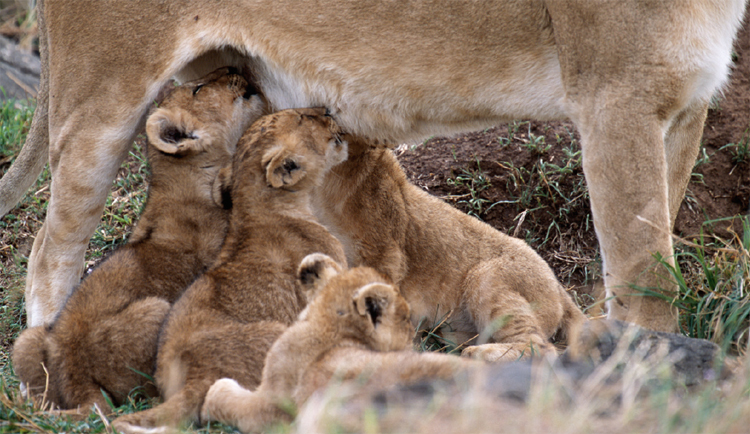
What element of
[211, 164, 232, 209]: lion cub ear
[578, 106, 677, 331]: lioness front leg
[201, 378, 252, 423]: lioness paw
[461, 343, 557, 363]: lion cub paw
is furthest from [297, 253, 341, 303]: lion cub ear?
[578, 106, 677, 331]: lioness front leg

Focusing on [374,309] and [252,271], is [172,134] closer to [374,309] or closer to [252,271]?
[252,271]

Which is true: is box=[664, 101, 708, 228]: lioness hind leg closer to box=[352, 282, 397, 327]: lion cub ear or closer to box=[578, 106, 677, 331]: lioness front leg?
box=[578, 106, 677, 331]: lioness front leg

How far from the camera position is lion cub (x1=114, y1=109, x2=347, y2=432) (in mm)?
3303

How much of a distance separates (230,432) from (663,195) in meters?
2.20

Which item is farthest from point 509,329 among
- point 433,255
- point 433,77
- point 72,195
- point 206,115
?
point 72,195

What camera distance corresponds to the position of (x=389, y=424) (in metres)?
2.35

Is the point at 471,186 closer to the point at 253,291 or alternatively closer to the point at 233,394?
the point at 253,291

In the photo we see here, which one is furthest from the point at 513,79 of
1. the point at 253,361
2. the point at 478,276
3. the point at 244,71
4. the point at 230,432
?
the point at 230,432

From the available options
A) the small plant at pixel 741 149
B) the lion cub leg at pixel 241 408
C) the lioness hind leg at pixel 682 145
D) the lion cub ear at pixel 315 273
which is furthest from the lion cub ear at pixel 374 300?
the small plant at pixel 741 149

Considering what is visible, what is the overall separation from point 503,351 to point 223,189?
170 centimetres

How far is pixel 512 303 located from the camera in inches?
173

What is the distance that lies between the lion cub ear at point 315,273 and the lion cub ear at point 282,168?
2.76ft

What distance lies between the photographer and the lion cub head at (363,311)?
3016 mm

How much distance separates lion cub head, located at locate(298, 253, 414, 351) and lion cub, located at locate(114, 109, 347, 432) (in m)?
0.43
